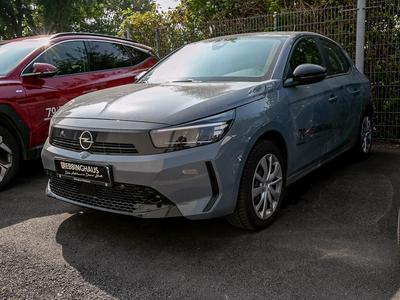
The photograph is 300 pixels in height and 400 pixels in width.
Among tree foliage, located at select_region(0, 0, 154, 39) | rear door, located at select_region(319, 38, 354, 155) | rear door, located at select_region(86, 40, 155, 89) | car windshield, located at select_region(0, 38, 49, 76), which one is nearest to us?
rear door, located at select_region(319, 38, 354, 155)

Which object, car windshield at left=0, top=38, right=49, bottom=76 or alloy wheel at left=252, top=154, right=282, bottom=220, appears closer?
alloy wheel at left=252, top=154, right=282, bottom=220

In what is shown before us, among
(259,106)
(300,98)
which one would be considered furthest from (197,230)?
(300,98)

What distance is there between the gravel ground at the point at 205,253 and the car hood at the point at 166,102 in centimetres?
97

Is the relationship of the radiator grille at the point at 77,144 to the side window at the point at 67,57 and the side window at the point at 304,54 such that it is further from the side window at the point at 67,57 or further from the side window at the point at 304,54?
the side window at the point at 67,57

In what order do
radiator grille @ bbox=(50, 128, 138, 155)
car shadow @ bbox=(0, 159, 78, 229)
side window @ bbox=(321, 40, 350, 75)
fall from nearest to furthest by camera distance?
radiator grille @ bbox=(50, 128, 138, 155) < car shadow @ bbox=(0, 159, 78, 229) < side window @ bbox=(321, 40, 350, 75)

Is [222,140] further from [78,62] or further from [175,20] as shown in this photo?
[175,20]

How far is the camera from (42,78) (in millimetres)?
5516

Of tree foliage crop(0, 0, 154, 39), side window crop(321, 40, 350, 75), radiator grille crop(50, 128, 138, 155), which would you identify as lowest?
radiator grille crop(50, 128, 138, 155)

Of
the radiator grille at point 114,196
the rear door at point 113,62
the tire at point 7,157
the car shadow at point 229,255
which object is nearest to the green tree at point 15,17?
the rear door at point 113,62

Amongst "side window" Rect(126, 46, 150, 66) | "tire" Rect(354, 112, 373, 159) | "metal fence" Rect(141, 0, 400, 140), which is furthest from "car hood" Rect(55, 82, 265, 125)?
"metal fence" Rect(141, 0, 400, 140)

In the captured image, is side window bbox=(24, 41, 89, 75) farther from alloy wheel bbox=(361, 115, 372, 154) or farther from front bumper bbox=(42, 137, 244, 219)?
alloy wheel bbox=(361, 115, 372, 154)

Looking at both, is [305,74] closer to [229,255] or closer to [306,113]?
[306,113]

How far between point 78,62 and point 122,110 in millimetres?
2940

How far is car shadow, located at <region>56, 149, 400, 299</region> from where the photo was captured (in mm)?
2920
